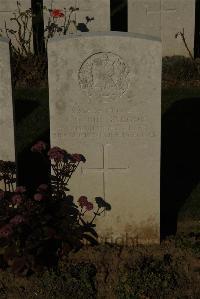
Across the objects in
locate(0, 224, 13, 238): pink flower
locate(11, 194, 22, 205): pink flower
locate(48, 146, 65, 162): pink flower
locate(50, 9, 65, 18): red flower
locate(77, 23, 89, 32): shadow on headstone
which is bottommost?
locate(0, 224, 13, 238): pink flower

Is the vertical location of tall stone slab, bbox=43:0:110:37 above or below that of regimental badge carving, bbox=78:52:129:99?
above

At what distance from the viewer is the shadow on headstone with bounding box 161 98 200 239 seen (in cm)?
583

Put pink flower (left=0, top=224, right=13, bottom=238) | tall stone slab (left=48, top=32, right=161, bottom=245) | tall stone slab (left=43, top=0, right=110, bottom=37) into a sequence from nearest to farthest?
pink flower (left=0, top=224, right=13, bottom=238) < tall stone slab (left=48, top=32, right=161, bottom=245) < tall stone slab (left=43, top=0, right=110, bottom=37)

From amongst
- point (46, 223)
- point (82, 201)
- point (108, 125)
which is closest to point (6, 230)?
point (46, 223)

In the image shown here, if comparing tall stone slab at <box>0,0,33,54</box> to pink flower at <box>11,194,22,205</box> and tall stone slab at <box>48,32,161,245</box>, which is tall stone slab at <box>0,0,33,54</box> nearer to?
tall stone slab at <box>48,32,161,245</box>

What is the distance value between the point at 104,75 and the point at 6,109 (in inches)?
33.6

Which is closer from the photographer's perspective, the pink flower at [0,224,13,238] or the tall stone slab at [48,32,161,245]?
the pink flower at [0,224,13,238]

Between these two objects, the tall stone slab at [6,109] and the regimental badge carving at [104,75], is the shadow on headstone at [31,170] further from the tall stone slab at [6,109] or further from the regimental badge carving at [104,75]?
the regimental badge carving at [104,75]

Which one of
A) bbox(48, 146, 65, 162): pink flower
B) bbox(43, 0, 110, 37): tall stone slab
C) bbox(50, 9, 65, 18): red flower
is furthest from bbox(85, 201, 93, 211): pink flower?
bbox(43, 0, 110, 37): tall stone slab

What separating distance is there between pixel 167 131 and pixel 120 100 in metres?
2.74

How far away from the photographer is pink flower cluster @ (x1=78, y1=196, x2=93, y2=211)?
190 inches

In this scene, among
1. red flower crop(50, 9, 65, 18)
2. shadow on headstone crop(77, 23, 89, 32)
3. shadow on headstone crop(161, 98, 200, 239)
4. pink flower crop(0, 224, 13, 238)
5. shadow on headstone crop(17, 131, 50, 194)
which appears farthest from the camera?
shadow on headstone crop(77, 23, 89, 32)

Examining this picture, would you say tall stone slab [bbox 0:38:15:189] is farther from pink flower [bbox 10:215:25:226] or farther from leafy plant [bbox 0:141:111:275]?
pink flower [bbox 10:215:25:226]

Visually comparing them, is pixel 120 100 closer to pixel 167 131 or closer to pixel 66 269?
pixel 66 269
